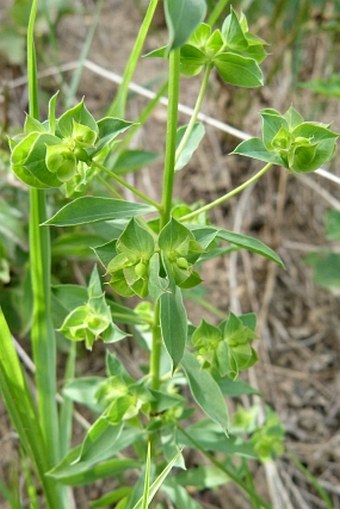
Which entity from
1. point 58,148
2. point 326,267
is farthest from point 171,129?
point 326,267

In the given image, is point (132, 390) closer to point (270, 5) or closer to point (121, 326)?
point (121, 326)

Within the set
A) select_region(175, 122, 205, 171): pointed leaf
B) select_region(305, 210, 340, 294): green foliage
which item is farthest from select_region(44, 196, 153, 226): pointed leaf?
select_region(305, 210, 340, 294): green foliage

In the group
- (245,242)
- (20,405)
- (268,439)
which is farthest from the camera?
(268,439)

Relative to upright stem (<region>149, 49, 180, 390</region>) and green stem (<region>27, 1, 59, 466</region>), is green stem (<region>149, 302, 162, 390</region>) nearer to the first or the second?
upright stem (<region>149, 49, 180, 390</region>)

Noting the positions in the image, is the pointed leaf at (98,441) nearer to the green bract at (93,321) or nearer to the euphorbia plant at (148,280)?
the euphorbia plant at (148,280)

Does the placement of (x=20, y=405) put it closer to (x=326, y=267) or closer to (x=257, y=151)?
(x=257, y=151)

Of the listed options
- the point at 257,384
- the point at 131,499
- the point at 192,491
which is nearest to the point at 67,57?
the point at 257,384
